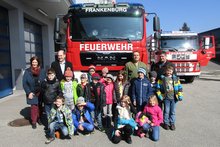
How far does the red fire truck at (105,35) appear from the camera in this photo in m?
6.90

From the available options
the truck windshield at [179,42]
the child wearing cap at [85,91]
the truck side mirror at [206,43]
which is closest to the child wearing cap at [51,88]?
the child wearing cap at [85,91]

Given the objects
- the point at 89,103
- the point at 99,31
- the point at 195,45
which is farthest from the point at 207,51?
the point at 89,103

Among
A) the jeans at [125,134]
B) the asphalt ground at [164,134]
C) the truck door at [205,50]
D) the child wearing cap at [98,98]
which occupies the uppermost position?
the truck door at [205,50]

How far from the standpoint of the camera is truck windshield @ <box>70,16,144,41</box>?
23.0ft

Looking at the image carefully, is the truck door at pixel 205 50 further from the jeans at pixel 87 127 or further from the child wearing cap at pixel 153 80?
the jeans at pixel 87 127

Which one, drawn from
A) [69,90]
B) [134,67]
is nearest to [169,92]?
[134,67]

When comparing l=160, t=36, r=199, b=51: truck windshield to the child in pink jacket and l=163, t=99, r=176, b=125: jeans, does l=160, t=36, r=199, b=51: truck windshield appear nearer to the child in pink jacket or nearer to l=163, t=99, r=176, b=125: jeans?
l=163, t=99, r=176, b=125: jeans

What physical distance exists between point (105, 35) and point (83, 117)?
2697 mm

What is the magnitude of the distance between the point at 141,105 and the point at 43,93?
211cm

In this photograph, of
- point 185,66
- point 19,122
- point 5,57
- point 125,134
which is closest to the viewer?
point 125,134

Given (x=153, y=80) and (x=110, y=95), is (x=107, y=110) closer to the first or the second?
(x=110, y=95)

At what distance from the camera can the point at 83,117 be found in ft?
17.0

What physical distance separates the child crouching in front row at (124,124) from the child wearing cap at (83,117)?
57 centimetres

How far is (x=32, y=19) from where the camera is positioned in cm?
1370
